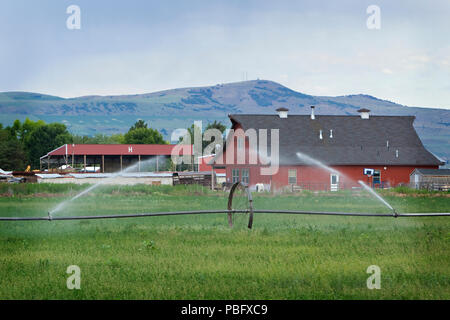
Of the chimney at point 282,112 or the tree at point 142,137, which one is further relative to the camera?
the tree at point 142,137

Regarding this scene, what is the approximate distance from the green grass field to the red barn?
38574 millimetres

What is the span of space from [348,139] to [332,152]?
112 inches

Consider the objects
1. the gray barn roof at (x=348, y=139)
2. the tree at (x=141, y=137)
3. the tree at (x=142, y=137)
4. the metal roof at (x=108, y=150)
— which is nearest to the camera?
the gray barn roof at (x=348, y=139)

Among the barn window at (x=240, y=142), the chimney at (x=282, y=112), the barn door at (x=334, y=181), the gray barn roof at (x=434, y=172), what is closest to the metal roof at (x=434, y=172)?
the gray barn roof at (x=434, y=172)

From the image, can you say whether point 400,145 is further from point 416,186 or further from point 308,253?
point 308,253

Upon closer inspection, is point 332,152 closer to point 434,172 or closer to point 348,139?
point 348,139

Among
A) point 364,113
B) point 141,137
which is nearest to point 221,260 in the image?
point 364,113

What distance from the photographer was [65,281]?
12.3 metres

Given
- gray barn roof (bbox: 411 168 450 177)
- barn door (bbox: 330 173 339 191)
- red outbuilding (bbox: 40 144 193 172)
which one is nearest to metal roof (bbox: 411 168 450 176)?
gray barn roof (bbox: 411 168 450 177)

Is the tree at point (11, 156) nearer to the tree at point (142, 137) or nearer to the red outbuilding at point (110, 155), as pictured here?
the red outbuilding at point (110, 155)

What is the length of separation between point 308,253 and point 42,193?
32256mm

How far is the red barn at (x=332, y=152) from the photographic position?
6325 centimetres

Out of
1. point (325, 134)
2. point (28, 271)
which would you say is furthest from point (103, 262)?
point (325, 134)

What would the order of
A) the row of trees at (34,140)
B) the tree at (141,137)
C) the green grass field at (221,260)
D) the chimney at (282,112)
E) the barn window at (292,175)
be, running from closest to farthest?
the green grass field at (221,260)
the barn window at (292,175)
the chimney at (282,112)
the row of trees at (34,140)
the tree at (141,137)
